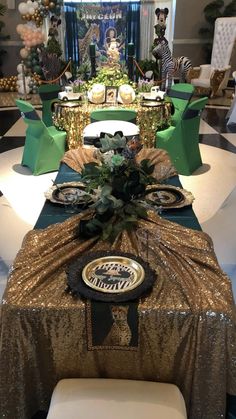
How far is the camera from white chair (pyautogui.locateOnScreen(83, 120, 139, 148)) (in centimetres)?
409

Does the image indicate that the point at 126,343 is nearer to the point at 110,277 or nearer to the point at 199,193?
the point at 110,277

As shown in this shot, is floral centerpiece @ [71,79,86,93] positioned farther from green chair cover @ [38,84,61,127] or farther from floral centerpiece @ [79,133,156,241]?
floral centerpiece @ [79,133,156,241]

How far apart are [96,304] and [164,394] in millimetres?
374

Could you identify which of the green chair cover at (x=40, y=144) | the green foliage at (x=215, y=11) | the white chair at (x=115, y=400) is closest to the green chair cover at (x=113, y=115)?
the green chair cover at (x=40, y=144)

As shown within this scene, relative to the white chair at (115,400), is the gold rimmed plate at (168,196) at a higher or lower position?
higher

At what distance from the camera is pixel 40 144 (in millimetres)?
4781

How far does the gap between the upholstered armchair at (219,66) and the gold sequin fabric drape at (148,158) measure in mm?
6585

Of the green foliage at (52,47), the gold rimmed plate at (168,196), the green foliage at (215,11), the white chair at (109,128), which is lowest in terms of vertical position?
the white chair at (109,128)

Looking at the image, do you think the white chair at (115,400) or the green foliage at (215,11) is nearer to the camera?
the white chair at (115,400)

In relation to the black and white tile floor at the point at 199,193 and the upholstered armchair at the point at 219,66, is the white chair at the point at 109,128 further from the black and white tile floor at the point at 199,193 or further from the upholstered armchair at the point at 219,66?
the upholstered armchair at the point at 219,66

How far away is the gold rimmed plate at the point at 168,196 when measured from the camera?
2.32m

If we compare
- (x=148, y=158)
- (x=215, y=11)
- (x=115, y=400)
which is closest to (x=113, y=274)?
(x=115, y=400)

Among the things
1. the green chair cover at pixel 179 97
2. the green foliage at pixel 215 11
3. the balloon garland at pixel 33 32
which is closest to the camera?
the green chair cover at pixel 179 97

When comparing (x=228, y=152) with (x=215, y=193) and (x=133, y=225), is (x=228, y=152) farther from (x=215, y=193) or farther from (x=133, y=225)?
(x=133, y=225)
